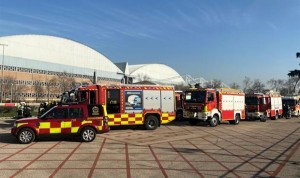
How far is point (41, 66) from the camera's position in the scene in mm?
111250

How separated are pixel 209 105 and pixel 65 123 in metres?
11.9

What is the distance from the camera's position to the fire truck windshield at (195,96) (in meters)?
25.4

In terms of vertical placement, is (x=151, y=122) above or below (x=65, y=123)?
below

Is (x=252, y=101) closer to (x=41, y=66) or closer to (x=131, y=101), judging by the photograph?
(x=131, y=101)

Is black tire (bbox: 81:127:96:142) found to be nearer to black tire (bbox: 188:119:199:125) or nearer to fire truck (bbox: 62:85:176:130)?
fire truck (bbox: 62:85:176:130)

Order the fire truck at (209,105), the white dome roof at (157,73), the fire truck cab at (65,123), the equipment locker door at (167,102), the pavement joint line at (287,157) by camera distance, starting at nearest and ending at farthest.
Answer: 1. the pavement joint line at (287,157)
2. the fire truck cab at (65,123)
3. the equipment locker door at (167,102)
4. the fire truck at (209,105)
5. the white dome roof at (157,73)

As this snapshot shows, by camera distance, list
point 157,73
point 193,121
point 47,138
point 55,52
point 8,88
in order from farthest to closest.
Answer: point 157,73
point 55,52
point 8,88
point 193,121
point 47,138

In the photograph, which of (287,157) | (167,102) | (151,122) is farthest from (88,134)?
(287,157)

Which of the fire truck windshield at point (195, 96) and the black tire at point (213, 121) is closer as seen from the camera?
the fire truck windshield at point (195, 96)

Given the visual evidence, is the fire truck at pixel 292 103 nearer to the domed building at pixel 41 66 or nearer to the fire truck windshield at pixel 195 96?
the fire truck windshield at pixel 195 96

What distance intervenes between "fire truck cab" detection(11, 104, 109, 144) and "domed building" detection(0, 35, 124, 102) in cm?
7206

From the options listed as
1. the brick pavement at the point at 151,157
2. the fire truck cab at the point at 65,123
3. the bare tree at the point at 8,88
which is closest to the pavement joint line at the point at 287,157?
the brick pavement at the point at 151,157

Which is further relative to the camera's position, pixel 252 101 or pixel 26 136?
pixel 252 101

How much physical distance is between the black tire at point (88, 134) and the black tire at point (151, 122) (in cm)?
604
